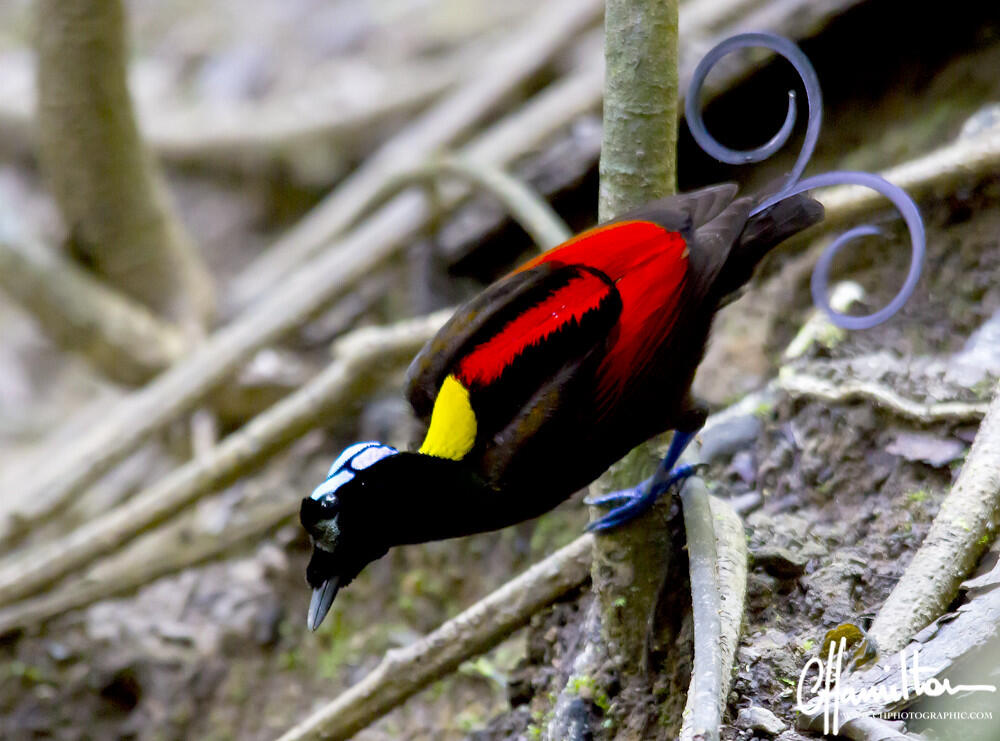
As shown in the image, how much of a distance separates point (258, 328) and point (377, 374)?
0.77 meters

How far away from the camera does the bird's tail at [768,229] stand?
6.35 ft

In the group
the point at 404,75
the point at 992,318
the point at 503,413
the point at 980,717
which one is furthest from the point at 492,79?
the point at 980,717

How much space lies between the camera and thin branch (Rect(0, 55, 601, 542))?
3434 mm

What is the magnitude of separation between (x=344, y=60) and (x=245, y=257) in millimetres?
1604

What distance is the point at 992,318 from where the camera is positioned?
239 centimetres

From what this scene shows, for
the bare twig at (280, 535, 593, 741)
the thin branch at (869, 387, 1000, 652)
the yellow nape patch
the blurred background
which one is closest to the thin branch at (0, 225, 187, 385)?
the blurred background

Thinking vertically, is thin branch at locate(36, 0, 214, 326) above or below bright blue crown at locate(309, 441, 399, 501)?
above

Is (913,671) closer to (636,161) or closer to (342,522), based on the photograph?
(342,522)

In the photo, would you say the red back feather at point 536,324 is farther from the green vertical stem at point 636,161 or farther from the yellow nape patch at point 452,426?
the green vertical stem at point 636,161

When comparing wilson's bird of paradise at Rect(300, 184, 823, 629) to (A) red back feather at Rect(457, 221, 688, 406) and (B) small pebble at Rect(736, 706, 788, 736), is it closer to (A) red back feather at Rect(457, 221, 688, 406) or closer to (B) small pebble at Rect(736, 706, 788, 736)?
(A) red back feather at Rect(457, 221, 688, 406)

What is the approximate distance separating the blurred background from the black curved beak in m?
0.56

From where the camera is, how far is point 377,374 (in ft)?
10.6

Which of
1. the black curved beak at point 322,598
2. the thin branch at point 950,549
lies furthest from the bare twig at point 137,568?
the thin branch at point 950,549

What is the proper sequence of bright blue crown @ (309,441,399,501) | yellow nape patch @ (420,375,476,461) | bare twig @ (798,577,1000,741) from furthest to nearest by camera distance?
yellow nape patch @ (420,375,476,461) → bright blue crown @ (309,441,399,501) → bare twig @ (798,577,1000,741)
